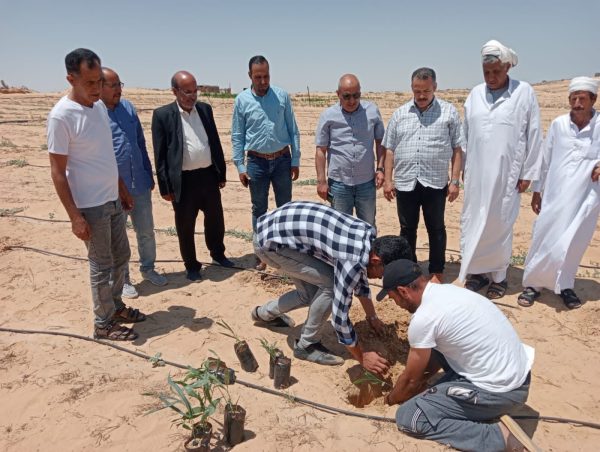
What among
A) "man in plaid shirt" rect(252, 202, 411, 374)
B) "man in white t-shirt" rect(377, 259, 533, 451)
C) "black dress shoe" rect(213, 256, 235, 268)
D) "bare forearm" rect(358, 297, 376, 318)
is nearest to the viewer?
"man in white t-shirt" rect(377, 259, 533, 451)

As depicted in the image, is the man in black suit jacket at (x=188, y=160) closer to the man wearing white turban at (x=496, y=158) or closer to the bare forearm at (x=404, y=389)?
the man wearing white turban at (x=496, y=158)

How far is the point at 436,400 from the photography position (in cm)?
263

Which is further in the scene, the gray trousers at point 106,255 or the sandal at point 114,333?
the sandal at point 114,333

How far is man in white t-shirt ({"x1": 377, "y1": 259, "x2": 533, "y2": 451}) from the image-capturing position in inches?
96.7

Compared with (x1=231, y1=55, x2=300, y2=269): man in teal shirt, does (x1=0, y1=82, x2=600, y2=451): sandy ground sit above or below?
below

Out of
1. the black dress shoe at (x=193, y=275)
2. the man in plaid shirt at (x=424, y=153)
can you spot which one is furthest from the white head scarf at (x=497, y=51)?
the black dress shoe at (x=193, y=275)

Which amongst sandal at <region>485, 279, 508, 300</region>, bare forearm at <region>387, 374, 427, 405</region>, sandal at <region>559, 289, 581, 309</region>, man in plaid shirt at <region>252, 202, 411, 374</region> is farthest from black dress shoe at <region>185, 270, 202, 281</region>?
sandal at <region>559, 289, 581, 309</region>

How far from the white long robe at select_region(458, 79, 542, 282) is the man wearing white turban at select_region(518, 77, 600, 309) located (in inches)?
8.1

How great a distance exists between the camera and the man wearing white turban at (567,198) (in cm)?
373

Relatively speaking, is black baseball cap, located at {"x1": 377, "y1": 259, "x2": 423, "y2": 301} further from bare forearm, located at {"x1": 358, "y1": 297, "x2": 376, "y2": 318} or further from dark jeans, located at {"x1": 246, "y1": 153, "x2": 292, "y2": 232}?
dark jeans, located at {"x1": 246, "y1": 153, "x2": 292, "y2": 232}

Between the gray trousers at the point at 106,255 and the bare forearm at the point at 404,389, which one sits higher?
the gray trousers at the point at 106,255

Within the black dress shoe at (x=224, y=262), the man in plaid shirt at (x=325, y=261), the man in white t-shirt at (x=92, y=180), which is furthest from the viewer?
the black dress shoe at (x=224, y=262)

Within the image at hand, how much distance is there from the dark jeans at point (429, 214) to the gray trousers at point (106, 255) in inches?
94.6

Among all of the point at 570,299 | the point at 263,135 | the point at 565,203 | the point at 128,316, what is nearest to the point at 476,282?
the point at 570,299
